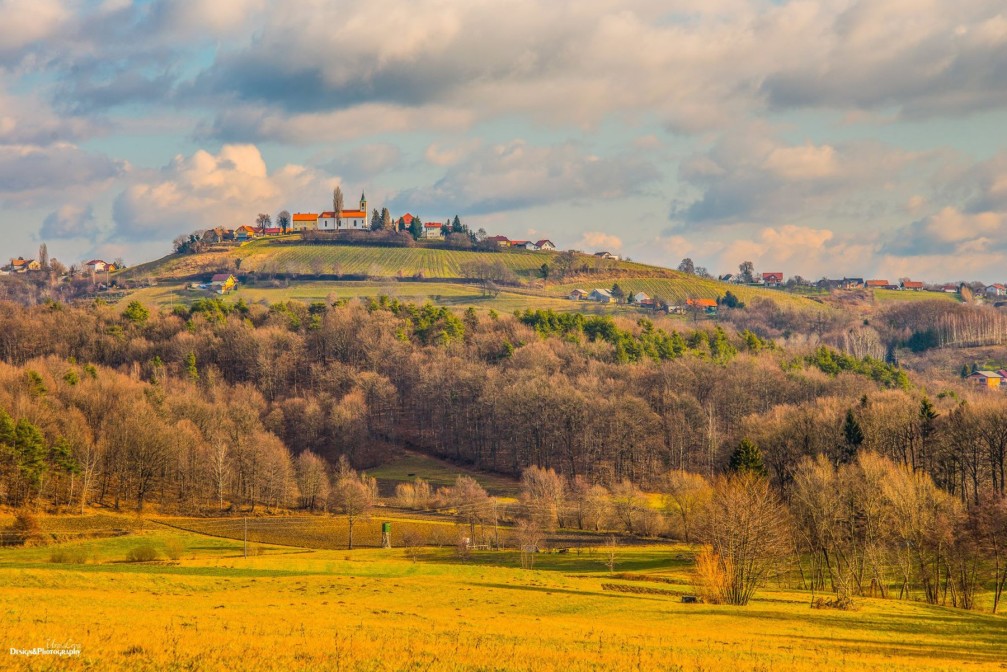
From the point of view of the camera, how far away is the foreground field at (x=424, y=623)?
3766 centimetres

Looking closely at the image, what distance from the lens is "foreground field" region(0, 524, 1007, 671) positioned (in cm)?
3766

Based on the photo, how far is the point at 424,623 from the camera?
51.2 meters

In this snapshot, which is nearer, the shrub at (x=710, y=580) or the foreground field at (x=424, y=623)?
the foreground field at (x=424, y=623)

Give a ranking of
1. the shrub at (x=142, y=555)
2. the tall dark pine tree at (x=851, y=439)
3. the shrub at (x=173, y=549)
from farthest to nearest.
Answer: the tall dark pine tree at (x=851, y=439), the shrub at (x=173, y=549), the shrub at (x=142, y=555)

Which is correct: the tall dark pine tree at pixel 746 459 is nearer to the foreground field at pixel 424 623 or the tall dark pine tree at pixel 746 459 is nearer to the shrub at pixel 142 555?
the foreground field at pixel 424 623

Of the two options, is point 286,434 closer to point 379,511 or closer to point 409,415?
point 409,415

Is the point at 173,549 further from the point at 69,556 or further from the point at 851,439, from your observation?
the point at 851,439

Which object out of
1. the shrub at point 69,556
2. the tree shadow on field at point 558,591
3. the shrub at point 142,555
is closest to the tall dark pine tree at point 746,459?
the tree shadow on field at point 558,591

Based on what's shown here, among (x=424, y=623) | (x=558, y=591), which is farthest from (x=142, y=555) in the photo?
(x=424, y=623)

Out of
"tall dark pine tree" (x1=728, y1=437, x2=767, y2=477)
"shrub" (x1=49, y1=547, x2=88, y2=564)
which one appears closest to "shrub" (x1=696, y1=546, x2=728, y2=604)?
"tall dark pine tree" (x1=728, y1=437, x2=767, y2=477)

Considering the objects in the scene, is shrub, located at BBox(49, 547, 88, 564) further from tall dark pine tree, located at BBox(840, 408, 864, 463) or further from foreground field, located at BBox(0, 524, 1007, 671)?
tall dark pine tree, located at BBox(840, 408, 864, 463)

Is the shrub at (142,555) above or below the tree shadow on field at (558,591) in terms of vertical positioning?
above

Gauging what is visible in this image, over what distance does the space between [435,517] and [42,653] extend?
99029mm

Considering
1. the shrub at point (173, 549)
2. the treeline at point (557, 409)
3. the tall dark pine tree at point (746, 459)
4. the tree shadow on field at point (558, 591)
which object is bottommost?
the tree shadow on field at point (558, 591)
